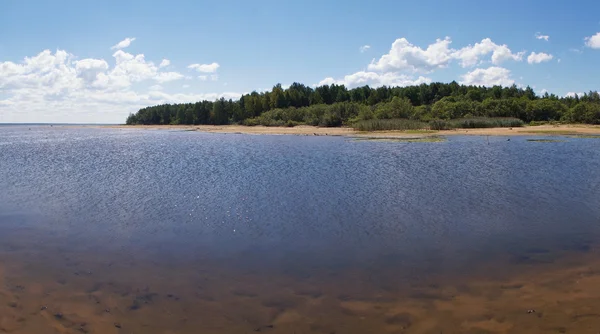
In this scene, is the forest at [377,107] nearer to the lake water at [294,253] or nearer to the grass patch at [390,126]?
the grass patch at [390,126]

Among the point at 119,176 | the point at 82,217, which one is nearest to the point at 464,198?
the point at 82,217

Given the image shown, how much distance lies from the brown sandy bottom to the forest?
73.0 meters

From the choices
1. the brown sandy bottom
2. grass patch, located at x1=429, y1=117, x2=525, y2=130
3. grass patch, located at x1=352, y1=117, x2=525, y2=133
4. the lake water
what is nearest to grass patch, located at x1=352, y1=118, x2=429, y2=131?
grass patch, located at x1=352, y1=117, x2=525, y2=133

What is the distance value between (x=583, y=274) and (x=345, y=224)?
6823 millimetres

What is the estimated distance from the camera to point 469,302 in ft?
26.9

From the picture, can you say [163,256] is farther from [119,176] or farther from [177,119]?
[177,119]

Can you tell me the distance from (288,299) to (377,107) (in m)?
110

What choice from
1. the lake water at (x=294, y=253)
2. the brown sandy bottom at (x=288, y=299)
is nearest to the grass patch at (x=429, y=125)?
the lake water at (x=294, y=253)

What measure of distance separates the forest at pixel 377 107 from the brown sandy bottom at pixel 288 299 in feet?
239

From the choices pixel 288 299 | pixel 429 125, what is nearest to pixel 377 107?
pixel 429 125

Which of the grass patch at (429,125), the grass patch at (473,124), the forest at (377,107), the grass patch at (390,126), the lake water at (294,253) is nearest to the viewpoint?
the lake water at (294,253)

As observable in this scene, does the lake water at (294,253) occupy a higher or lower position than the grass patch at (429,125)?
lower

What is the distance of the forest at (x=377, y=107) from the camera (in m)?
94.7

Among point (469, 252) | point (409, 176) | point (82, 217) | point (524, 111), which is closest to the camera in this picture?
point (469, 252)
